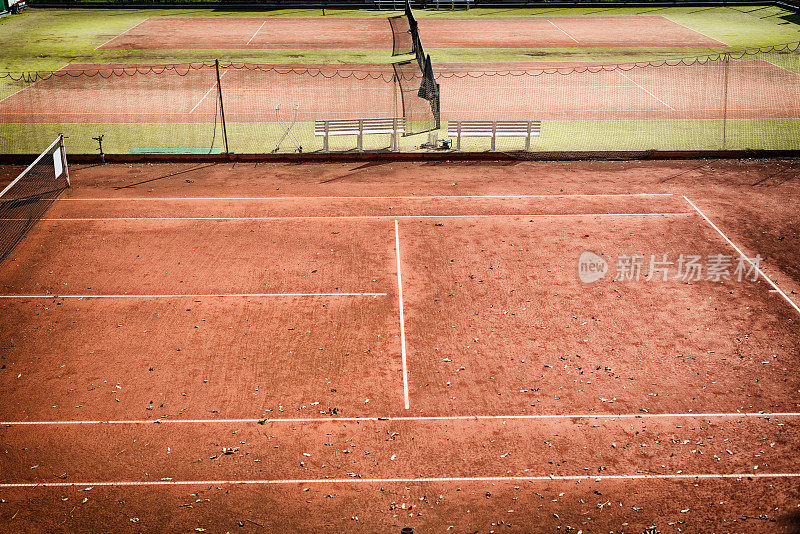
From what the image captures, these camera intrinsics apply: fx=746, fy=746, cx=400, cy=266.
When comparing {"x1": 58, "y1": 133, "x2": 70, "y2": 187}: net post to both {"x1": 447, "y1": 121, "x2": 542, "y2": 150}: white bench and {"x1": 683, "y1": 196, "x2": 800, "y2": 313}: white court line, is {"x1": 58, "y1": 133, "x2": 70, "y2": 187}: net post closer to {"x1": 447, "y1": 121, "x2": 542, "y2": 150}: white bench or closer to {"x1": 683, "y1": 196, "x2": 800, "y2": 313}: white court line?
{"x1": 447, "y1": 121, "x2": 542, "y2": 150}: white bench

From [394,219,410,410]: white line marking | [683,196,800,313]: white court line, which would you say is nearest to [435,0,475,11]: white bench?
[683,196,800,313]: white court line

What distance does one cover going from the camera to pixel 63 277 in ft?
52.5

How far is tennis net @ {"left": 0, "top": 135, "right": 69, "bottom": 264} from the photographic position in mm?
17922

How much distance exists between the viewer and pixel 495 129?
23422 mm

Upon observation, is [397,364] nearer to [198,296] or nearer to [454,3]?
[198,296]

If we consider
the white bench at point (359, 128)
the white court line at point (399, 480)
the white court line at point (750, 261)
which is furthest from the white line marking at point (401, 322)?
the white court line at point (750, 261)

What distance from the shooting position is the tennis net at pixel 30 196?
58.8 ft

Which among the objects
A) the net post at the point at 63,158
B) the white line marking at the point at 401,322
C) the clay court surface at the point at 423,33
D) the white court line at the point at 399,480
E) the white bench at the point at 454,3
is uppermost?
the white bench at the point at 454,3

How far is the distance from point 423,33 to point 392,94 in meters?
16.1

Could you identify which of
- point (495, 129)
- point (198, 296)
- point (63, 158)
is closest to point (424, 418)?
point (198, 296)

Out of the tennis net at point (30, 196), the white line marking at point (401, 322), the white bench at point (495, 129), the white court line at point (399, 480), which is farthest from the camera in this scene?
the white bench at point (495, 129)

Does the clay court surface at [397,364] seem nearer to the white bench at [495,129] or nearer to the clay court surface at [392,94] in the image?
the white bench at [495,129]

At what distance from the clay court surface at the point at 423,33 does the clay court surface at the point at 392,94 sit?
7.13 metres

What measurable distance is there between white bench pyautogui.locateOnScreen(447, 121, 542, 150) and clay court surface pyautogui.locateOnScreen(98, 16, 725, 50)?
17666mm
